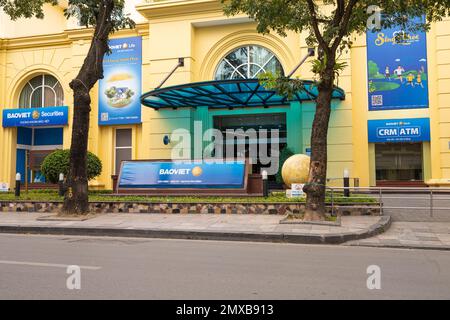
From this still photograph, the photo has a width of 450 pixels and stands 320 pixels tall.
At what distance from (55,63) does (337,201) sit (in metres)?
20.7

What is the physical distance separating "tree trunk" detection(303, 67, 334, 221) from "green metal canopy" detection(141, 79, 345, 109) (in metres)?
6.57

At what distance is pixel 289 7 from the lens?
11.7 m

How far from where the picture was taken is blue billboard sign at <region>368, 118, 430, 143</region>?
778 inches

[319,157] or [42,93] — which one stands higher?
[42,93]

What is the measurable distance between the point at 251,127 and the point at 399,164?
7762mm

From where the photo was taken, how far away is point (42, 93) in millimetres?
26969

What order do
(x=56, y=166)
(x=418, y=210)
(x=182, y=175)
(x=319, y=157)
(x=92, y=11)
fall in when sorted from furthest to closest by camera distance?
(x=56, y=166)
(x=182, y=175)
(x=418, y=210)
(x=92, y=11)
(x=319, y=157)

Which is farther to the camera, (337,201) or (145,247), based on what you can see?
(337,201)

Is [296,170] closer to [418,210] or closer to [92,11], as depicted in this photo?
[418,210]

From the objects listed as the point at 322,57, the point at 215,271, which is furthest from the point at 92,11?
the point at 215,271

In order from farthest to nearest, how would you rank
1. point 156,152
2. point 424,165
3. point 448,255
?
point 156,152 < point 424,165 < point 448,255

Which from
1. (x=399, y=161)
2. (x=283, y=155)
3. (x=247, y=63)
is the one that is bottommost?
(x=399, y=161)

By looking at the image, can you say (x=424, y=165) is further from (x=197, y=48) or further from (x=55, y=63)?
(x=55, y=63)

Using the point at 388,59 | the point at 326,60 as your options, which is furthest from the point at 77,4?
the point at 388,59
